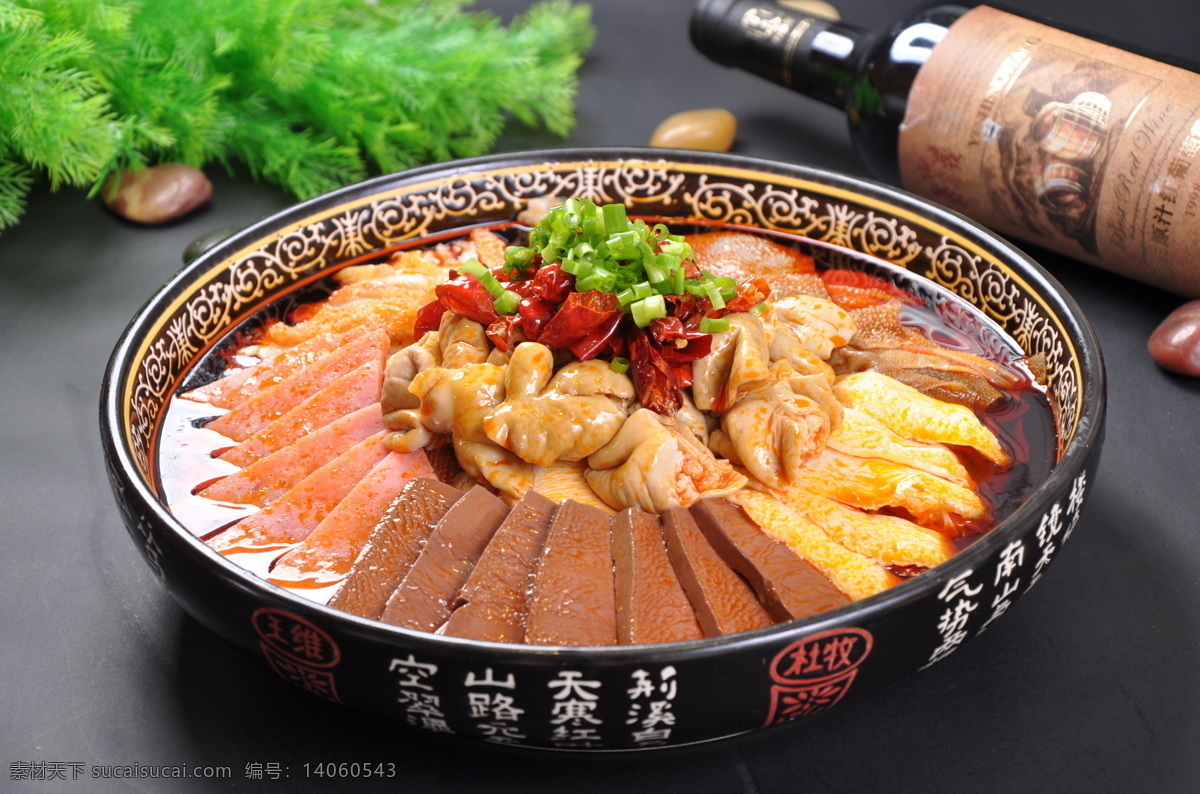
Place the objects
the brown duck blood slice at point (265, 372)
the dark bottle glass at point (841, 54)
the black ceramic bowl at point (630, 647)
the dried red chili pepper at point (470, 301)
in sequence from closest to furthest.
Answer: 1. the black ceramic bowl at point (630, 647)
2. the dried red chili pepper at point (470, 301)
3. the brown duck blood slice at point (265, 372)
4. the dark bottle glass at point (841, 54)

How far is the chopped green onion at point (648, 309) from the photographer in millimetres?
2959

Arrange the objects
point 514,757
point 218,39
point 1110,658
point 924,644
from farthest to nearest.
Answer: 1. point 218,39
2. point 1110,658
3. point 514,757
4. point 924,644

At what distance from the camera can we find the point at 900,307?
3740 millimetres

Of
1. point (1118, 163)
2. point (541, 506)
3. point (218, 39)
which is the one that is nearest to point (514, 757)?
point (541, 506)

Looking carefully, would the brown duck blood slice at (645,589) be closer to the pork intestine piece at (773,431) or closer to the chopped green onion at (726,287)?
the pork intestine piece at (773,431)

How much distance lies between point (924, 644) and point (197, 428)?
2.14m

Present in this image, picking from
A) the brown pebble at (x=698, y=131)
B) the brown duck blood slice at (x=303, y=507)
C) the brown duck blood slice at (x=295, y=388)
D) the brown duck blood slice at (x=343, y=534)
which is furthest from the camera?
the brown pebble at (x=698, y=131)

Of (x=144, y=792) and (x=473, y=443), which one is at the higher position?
(x=473, y=443)

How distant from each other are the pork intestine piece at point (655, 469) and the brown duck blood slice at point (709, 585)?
0.11 m

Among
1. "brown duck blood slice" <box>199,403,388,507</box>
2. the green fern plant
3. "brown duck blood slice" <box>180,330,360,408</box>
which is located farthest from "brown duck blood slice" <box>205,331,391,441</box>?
the green fern plant

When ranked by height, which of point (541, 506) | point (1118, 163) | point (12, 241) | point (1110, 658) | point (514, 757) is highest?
point (1118, 163)

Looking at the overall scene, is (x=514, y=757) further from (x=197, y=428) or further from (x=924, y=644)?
(x=197, y=428)

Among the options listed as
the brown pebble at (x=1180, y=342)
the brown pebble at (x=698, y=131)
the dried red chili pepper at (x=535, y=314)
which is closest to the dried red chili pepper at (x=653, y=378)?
the dried red chili pepper at (x=535, y=314)

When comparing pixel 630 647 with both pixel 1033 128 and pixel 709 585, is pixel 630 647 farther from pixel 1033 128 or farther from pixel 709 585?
pixel 1033 128
